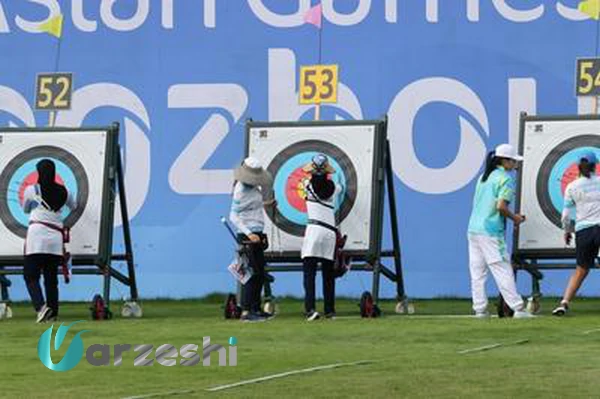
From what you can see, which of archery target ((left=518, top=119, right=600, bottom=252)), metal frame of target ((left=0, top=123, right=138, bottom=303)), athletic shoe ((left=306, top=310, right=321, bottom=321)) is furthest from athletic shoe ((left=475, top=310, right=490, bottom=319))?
metal frame of target ((left=0, top=123, right=138, bottom=303))

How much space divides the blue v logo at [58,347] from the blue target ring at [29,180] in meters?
2.69

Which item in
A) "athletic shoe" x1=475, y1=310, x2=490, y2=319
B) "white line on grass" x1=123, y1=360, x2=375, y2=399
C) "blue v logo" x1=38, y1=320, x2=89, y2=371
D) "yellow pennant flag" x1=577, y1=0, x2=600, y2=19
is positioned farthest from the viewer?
"yellow pennant flag" x1=577, y1=0, x2=600, y2=19

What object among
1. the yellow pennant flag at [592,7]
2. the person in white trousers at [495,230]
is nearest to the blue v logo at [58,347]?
the person in white trousers at [495,230]

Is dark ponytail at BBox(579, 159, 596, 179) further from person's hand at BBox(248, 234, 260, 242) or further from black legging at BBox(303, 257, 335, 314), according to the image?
person's hand at BBox(248, 234, 260, 242)

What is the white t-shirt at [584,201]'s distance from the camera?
16.0 m

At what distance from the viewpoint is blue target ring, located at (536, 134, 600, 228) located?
55.7 feet

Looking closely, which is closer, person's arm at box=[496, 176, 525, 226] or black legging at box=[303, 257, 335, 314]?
person's arm at box=[496, 176, 525, 226]

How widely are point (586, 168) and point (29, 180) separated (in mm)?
5938

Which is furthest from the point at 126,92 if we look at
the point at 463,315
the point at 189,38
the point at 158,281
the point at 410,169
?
the point at 463,315

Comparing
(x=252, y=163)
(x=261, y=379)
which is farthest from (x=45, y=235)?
(x=261, y=379)

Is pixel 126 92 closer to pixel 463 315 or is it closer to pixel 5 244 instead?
pixel 5 244

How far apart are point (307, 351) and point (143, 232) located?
26.9ft

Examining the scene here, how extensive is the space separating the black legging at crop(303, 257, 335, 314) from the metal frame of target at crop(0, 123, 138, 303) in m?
2.23

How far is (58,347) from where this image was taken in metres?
13.2
